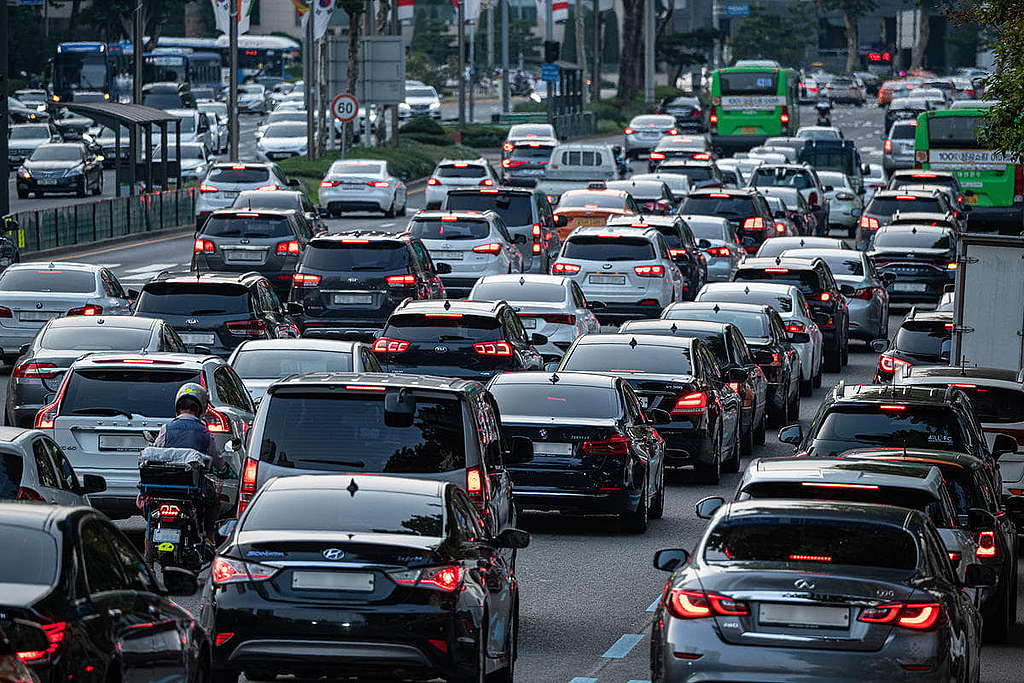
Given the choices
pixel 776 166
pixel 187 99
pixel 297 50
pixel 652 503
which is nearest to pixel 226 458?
pixel 652 503

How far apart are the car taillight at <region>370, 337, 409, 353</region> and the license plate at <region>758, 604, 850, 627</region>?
13.1 meters

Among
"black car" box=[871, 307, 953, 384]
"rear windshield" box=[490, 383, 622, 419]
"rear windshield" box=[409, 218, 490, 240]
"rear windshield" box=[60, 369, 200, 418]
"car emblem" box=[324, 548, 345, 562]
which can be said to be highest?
"car emblem" box=[324, 548, 345, 562]

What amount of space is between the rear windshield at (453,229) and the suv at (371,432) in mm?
22445

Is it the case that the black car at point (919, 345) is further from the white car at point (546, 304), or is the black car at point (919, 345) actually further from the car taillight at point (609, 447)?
the car taillight at point (609, 447)

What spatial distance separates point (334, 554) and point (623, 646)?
3.72 meters

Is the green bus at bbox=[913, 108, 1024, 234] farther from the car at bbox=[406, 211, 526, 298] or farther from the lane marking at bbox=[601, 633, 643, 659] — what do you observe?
the lane marking at bbox=[601, 633, 643, 659]

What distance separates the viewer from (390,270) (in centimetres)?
2972

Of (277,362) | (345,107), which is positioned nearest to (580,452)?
(277,362)

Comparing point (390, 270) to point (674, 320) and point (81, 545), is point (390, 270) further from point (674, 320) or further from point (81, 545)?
point (81, 545)

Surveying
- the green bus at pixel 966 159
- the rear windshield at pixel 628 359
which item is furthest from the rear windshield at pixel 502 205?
the green bus at pixel 966 159

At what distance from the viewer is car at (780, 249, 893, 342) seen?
1396 inches

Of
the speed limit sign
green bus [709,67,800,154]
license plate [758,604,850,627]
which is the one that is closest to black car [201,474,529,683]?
license plate [758,604,850,627]

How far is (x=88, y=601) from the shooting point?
9180mm

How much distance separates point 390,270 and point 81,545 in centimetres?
2045
